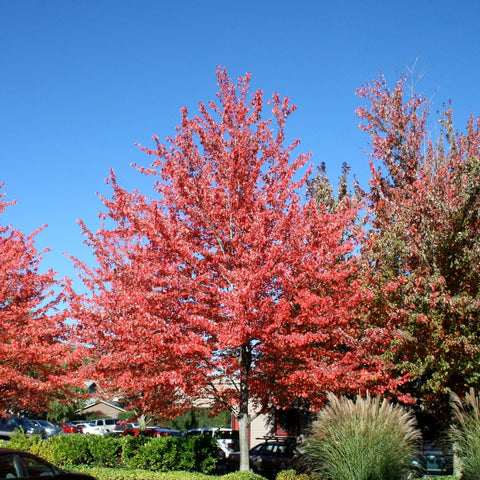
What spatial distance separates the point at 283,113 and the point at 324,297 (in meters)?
4.96

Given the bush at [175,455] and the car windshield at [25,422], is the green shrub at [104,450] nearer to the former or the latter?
the bush at [175,455]

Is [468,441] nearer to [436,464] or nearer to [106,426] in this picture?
[436,464]

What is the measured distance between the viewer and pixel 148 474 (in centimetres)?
1212

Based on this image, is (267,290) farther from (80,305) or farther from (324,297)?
(80,305)

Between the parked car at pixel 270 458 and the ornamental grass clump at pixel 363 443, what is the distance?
8.73 m

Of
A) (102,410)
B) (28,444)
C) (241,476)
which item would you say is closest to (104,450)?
(28,444)

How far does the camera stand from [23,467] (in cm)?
907

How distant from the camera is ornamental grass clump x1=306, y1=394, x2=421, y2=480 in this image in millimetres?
A: 8625

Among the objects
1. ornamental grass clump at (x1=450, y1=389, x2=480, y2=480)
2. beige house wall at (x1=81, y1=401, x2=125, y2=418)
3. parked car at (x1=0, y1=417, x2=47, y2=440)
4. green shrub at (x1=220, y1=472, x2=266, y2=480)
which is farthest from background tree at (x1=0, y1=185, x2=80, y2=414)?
beige house wall at (x1=81, y1=401, x2=125, y2=418)

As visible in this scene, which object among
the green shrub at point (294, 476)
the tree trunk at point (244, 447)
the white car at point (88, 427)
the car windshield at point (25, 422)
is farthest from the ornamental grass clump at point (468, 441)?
the car windshield at point (25, 422)

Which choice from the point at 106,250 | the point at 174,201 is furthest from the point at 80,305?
the point at 174,201

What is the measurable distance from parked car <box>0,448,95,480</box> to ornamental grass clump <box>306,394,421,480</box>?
5003mm

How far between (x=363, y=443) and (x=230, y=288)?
4419 millimetres

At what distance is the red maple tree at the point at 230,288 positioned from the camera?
427 inches
